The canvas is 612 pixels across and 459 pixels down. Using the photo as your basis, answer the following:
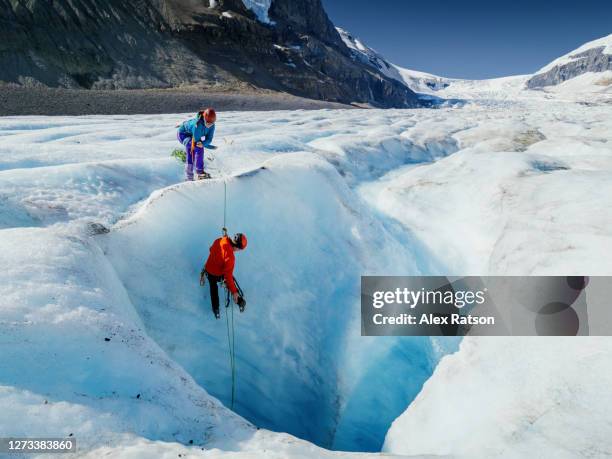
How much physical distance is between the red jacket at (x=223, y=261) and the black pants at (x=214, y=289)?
0.05 metres

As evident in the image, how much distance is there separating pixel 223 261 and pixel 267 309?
A: 1185mm

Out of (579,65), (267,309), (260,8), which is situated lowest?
(267,309)

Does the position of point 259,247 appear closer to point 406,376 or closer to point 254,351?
point 254,351

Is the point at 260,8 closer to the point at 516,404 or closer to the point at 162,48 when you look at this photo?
the point at 162,48

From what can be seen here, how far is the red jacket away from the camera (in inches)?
165

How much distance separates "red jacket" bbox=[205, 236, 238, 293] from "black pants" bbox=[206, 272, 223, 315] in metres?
0.05

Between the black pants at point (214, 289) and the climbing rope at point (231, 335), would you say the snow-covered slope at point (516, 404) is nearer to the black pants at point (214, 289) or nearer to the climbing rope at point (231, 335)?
the climbing rope at point (231, 335)

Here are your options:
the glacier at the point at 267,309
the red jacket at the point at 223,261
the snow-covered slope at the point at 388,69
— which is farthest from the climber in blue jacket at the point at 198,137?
the snow-covered slope at the point at 388,69

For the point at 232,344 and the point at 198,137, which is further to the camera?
the point at 198,137

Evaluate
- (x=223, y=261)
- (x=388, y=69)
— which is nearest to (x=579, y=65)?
(x=388, y=69)

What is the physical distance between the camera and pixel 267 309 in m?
5.11

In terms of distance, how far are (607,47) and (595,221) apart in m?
240

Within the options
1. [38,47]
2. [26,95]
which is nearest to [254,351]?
[26,95]

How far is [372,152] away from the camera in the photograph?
1285cm
